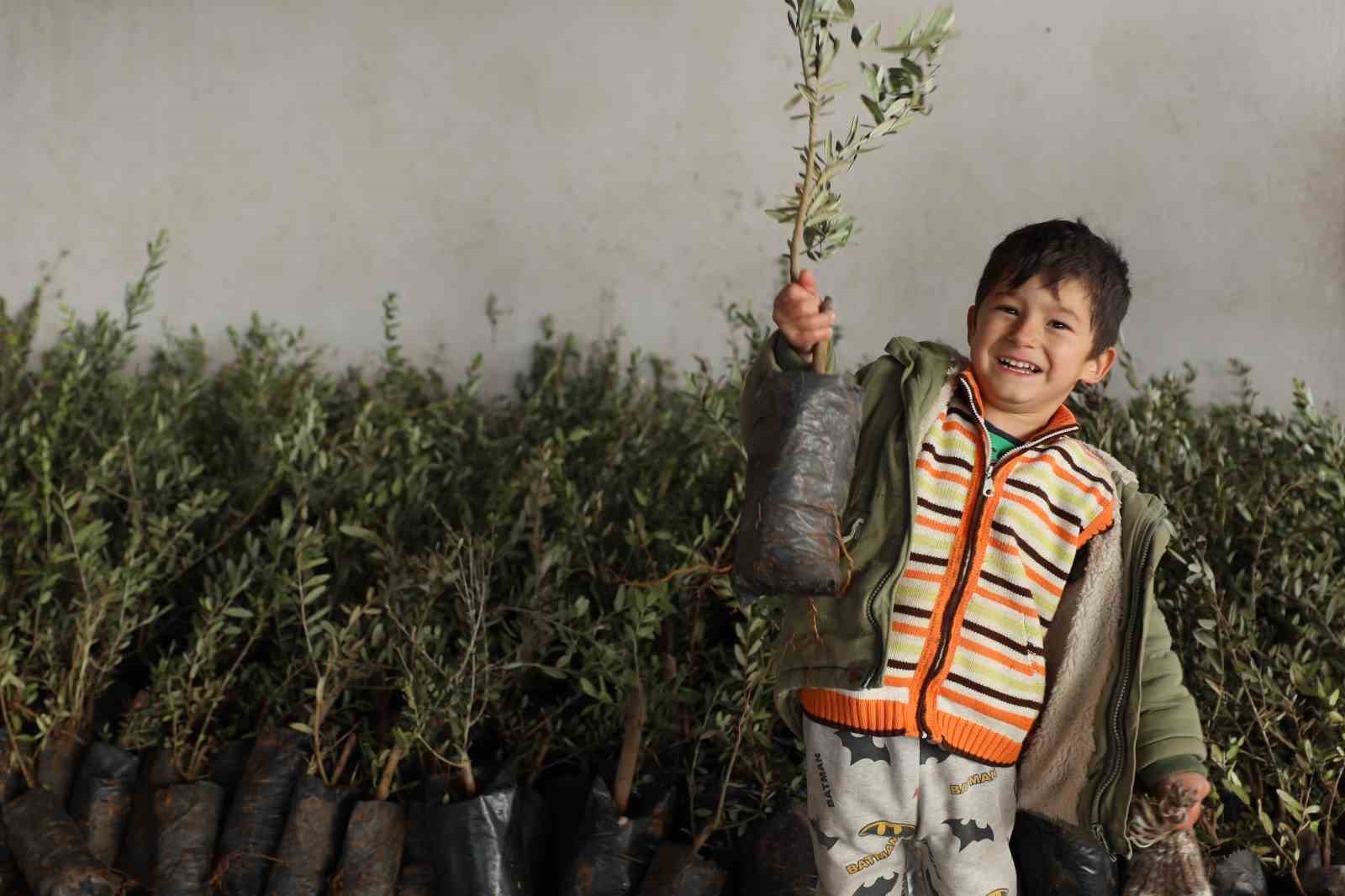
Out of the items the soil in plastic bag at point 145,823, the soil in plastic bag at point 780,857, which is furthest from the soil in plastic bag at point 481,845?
the soil in plastic bag at point 145,823

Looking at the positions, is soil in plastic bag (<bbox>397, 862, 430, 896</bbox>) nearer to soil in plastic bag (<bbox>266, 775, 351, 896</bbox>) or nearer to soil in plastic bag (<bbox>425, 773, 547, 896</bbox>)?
soil in plastic bag (<bbox>425, 773, 547, 896</bbox>)

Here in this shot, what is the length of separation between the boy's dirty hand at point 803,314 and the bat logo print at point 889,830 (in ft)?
2.53

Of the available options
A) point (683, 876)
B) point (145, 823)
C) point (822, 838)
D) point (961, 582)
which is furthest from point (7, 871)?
point (961, 582)

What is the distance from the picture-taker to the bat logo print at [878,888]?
80.0 inches

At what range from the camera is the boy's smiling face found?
192 cm

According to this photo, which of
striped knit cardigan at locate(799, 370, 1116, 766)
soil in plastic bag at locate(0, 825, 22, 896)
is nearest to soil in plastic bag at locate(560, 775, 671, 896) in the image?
striped knit cardigan at locate(799, 370, 1116, 766)

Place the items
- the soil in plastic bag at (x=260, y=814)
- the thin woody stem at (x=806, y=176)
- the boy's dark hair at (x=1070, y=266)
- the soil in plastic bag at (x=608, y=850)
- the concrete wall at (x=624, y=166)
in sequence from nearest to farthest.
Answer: the thin woody stem at (x=806, y=176), the boy's dark hair at (x=1070, y=266), the soil in plastic bag at (x=608, y=850), the soil in plastic bag at (x=260, y=814), the concrete wall at (x=624, y=166)

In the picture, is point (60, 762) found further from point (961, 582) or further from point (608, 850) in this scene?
point (961, 582)

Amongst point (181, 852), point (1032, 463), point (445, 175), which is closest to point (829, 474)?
point (1032, 463)

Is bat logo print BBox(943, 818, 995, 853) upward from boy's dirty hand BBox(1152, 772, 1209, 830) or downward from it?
downward

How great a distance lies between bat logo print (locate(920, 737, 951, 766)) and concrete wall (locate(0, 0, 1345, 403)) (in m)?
1.88

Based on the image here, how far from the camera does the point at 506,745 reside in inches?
118

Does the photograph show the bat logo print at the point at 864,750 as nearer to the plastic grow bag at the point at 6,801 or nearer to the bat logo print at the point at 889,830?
the bat logo print at the point at 889,830

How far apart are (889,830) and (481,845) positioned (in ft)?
3.32
